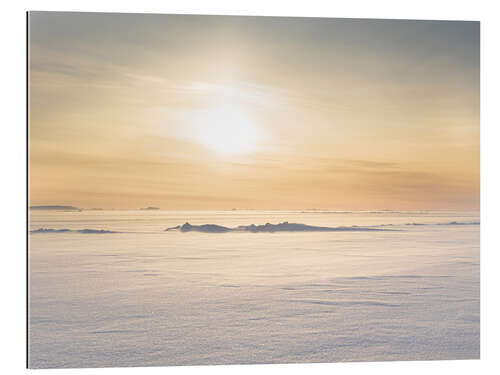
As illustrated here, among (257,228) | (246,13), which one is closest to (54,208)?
(257,228)

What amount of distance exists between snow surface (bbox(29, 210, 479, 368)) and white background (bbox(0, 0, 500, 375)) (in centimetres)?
6

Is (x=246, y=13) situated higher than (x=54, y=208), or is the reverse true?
(x=246, y=13)

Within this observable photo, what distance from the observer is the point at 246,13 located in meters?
3.04

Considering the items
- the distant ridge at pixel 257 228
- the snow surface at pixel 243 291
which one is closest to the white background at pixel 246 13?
the snow surface at pixel 243 291

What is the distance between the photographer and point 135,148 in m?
2.97

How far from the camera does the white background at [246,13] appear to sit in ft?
9.51

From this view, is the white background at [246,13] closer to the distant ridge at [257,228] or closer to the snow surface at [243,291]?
the snow surface at [243,291]

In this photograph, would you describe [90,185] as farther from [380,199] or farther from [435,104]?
[435,104]

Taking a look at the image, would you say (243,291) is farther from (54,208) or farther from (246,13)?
(246,13)

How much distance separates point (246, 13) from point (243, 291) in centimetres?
148

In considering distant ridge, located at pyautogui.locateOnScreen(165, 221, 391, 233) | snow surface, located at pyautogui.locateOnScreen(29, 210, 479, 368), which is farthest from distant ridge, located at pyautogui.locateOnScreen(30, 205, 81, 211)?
distant ridge, located at pyautogui.locateOnScreen(165, 221, 391, 233)

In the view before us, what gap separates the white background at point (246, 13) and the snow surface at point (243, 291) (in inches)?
2.3

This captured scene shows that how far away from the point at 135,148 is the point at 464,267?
1.89 m
